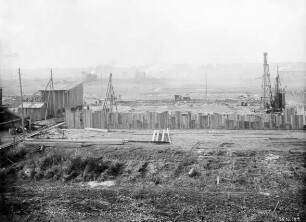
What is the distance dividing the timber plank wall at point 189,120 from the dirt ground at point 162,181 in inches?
105

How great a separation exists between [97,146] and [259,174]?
9713 mm

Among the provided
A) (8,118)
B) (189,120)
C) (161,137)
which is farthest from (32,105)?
(189,120)

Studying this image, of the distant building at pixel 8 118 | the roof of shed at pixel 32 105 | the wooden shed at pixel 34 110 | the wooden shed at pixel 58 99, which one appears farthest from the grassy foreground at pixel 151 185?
the wooden shed at pixel 58 99

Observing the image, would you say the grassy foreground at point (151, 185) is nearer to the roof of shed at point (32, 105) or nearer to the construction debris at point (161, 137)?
the construction debris at point (161, 137)

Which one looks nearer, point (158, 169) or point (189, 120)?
point (158, 169)

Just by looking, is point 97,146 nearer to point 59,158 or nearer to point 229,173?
point 59,158

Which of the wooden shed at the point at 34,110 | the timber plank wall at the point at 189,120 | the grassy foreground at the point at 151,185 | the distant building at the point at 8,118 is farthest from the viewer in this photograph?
the wooden shed at the point at 34,110

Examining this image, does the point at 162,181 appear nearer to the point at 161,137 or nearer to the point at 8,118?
the point at 161,137

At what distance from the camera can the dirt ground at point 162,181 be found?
1408 cm

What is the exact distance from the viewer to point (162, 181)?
657 inches

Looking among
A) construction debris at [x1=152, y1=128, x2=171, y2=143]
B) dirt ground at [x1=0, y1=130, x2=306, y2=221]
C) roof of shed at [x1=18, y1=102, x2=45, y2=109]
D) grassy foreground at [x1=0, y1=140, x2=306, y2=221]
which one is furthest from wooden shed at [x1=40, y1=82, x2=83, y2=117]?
construction debris at [x1=152, y1=128, x2=171, y2=143]

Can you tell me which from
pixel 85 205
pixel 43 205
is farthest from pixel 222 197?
pixel 43 205

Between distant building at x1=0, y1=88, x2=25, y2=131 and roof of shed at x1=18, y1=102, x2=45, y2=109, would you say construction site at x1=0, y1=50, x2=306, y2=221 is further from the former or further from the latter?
roof of shed at x1=18, y1=102, x2=45, y2=109

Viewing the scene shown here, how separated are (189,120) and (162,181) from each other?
950cm
